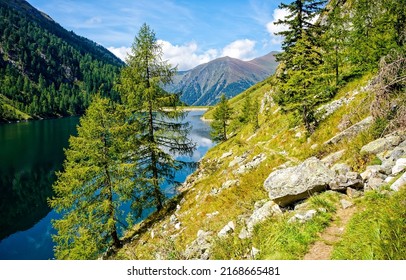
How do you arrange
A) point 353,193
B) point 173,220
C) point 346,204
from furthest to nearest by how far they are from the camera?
point 173,220, point 353,193, point 346,204

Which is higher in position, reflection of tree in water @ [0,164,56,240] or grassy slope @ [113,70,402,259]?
grassy slope @ [113,70,402,259]

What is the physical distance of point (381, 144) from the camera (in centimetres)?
1014

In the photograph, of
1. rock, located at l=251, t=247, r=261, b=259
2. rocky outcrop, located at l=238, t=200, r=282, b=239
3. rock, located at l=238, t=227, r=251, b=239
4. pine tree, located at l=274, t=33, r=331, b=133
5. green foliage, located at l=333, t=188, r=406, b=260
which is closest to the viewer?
green foliage, located at l=333, t=188, r=406, b=260

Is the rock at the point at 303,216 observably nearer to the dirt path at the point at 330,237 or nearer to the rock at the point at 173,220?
the dirt path at the point at 330,237

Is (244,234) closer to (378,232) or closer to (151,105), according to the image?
(378,232)

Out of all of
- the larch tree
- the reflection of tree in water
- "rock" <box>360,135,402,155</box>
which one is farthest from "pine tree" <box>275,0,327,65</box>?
the reflection of tree in water

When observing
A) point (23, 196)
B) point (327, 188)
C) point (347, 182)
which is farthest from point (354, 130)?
point (23, 196)

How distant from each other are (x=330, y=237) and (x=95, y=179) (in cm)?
1821

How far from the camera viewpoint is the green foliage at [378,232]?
536 cm

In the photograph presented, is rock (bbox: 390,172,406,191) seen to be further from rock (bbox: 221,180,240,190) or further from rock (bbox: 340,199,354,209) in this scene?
rock (bbox: 221,180,240,190)

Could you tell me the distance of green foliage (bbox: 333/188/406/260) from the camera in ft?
17.6

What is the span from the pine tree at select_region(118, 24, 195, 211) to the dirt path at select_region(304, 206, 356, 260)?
52.4ft
